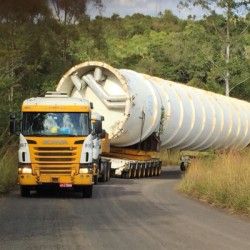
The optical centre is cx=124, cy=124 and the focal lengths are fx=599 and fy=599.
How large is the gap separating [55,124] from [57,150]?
80 cm

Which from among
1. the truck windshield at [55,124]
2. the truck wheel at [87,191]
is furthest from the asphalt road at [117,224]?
the truck windshield at [55,124]

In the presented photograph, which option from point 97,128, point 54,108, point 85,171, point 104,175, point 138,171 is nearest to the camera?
point 85,171

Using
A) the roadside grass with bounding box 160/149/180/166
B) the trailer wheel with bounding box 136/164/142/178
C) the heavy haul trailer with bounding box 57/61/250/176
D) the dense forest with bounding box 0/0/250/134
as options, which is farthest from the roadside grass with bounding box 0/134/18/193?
the roadside grass with bounding box 160/149/180/166

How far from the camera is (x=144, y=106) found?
25.8m

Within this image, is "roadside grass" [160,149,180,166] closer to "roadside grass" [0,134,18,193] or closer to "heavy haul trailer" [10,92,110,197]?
"roadside grass" [0,134,18,193]

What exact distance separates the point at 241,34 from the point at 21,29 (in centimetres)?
2319

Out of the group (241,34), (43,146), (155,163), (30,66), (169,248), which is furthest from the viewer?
(241,34)

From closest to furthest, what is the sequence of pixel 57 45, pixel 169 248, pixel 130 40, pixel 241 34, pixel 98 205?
pixel 169 248, pixel 98 205, pixel 57 45, pixel 241 34, pixel 130 40

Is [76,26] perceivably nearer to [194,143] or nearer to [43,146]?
[194,143]

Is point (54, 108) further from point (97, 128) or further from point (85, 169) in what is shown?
point (85, 169)

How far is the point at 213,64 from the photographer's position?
49.0 meters

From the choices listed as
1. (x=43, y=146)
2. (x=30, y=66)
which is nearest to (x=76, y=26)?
(x=30, y=66)

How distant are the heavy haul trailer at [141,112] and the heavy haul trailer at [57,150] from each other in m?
8.04

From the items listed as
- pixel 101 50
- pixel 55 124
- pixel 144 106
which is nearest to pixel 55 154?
pixel 55 124
